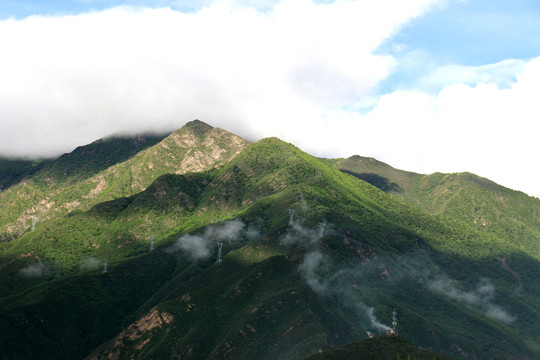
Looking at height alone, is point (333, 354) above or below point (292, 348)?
above

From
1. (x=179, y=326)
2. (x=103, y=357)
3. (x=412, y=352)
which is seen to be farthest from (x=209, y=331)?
(x=412, y=352)

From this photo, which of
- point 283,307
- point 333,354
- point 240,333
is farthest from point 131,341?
point 333,354

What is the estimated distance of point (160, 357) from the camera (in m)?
179

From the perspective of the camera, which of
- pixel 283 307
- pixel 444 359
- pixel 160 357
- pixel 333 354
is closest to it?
pixel 444 359

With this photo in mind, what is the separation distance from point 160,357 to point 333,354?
266 ft

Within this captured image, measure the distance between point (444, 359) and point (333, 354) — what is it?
32.3m

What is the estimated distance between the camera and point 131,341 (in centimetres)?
19700

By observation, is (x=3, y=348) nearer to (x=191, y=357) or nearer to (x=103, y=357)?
(x=103, y=357)

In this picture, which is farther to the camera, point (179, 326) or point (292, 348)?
point (179, 326)

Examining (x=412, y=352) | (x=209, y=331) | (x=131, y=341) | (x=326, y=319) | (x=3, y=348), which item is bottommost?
(x=3, y=348)

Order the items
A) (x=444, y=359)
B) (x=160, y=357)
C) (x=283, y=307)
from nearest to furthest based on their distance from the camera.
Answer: (x=444, y=359), (x=160, y=357), (x=283, y=307)

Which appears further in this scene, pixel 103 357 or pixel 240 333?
pixel 103 357

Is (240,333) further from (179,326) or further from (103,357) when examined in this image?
(103,357)

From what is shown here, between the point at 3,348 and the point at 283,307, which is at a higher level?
the point at 283,307
